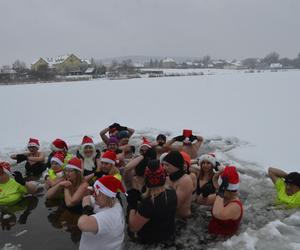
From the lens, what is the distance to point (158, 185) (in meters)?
3.20

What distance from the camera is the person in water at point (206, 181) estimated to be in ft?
15.1

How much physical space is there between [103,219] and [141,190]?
6.34 ft

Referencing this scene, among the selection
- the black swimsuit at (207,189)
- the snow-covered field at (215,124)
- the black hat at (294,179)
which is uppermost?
the black hat at (294,179)

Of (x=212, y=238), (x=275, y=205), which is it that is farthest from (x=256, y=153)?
(x=212, y=238)

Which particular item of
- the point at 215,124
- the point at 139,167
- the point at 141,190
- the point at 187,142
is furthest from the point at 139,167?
the point at 215,124

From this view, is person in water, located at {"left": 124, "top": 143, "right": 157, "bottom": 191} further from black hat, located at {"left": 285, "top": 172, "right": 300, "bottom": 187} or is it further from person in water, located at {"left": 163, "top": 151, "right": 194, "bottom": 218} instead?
black hat, located at {"left": 285, "top": 172, "right": 300, "bottom": 187}

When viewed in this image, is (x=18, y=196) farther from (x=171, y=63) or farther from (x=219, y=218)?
(x=171, y=63)

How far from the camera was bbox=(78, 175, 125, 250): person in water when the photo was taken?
2859mm

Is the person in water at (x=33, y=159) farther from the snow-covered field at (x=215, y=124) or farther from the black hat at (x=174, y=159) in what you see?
the black hat at (x=174, y=159)

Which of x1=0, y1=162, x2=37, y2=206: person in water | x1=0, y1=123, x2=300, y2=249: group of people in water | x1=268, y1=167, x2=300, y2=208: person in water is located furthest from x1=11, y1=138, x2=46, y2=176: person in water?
x1=268, y1=167, x2=300, y2=208: person in water

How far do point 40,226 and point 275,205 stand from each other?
3645mm

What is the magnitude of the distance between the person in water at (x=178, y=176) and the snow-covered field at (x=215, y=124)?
0.59 meters

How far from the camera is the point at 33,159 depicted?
684cm

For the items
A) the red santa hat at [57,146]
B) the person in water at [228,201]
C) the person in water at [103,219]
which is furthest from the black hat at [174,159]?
the red santa hat at [57,146]
